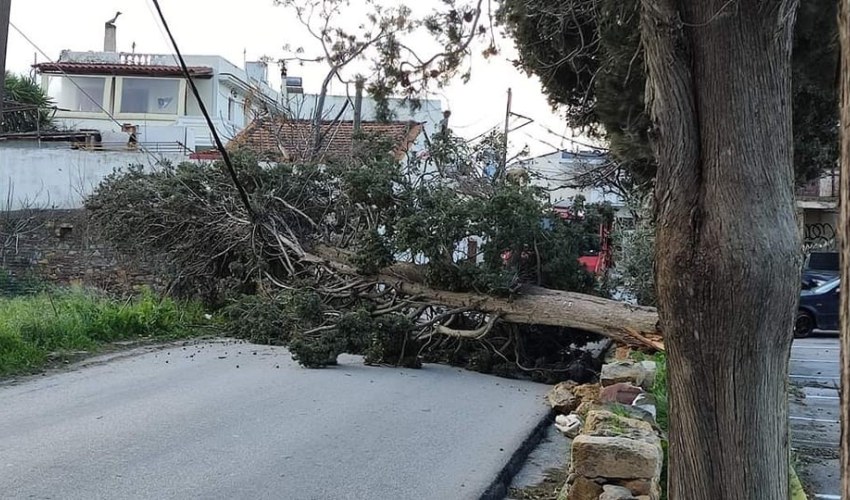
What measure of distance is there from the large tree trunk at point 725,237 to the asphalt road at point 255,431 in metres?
2.54

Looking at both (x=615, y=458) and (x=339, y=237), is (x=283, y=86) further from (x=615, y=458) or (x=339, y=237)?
A: (x=615, y=458)

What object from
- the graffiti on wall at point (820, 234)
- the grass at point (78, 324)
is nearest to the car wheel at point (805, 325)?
the graffiti on wall at point (820, 234)

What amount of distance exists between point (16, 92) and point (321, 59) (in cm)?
2275

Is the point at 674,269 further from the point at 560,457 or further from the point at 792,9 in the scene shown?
the point at 560,457

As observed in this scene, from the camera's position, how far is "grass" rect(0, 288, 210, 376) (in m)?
10.9

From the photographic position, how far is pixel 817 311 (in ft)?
65.9

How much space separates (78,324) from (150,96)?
2497cm

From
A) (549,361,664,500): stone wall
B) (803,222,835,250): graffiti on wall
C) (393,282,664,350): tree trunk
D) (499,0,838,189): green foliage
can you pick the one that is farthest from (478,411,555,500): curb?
(803,222,835,250): graffiti on wall

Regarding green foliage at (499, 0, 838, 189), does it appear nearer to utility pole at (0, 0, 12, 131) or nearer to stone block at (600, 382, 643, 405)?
stone block at (600, 382, 643, 405)

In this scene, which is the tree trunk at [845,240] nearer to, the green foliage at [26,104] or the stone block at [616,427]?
the stone block at [616,427]

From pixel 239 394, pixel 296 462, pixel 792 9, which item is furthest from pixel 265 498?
pixel 792 9

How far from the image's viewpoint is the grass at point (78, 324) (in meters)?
10.9

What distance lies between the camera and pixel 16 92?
31594mm

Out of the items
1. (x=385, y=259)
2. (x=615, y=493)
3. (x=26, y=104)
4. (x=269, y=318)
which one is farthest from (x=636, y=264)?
(x=26, y=104)
